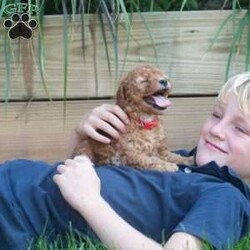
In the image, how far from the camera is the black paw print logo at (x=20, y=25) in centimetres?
284

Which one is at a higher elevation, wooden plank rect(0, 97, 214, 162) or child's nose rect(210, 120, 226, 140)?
child's nose rect(210, 120, 226, 140)

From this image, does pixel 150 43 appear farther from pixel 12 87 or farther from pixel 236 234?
pixel 236 234

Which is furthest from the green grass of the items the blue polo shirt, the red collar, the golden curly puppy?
the red collar

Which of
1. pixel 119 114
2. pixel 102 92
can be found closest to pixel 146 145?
pixel 119 114

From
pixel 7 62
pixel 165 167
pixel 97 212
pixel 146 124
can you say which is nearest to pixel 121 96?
pixel 146 124

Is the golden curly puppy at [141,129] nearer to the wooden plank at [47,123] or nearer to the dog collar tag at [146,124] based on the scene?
the dog collar tag at [146,124]

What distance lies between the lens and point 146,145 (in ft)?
7.65

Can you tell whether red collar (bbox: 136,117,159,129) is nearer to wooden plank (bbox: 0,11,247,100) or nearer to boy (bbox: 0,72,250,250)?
boy (bbox: 0,72,250,250)

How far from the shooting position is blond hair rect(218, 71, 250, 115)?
8.18 ft

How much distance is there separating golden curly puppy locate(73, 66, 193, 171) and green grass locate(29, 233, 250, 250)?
23cm

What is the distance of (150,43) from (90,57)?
0.21 metres

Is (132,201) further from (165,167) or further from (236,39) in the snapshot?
(236,39)

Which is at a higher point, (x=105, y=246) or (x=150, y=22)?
(x=150, y=22)

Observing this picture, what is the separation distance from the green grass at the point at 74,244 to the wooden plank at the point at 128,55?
0.77 m
